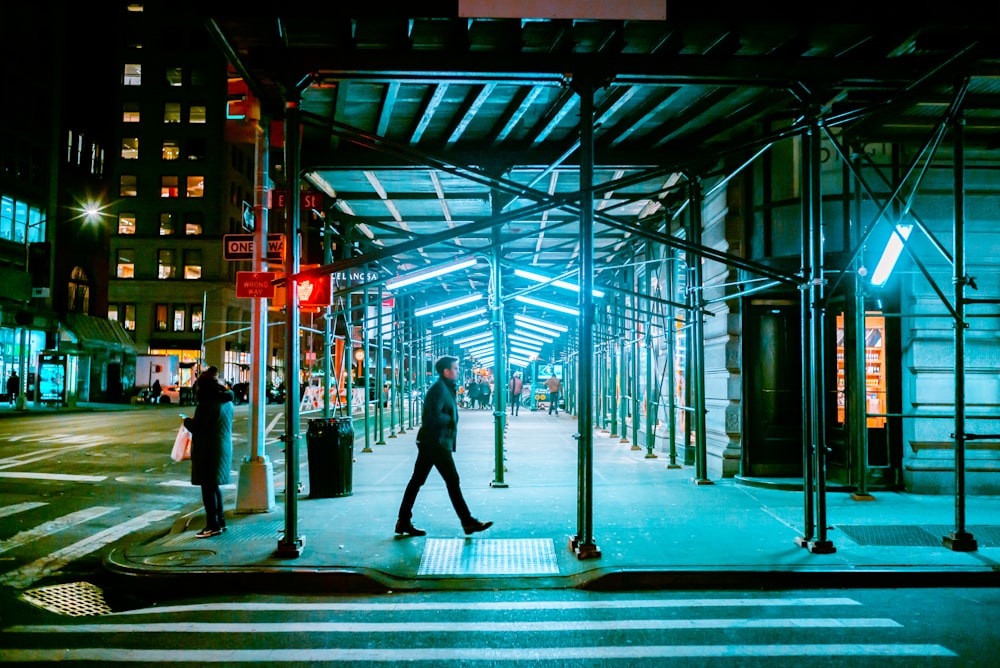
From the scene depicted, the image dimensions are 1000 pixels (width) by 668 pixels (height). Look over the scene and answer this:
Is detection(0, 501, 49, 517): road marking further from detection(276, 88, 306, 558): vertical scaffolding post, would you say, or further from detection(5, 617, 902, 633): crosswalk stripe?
detection(5, 617, 902, 633): crosswalk stripe

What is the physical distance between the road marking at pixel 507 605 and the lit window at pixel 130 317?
5841 cm

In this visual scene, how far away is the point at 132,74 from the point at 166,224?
1279cm

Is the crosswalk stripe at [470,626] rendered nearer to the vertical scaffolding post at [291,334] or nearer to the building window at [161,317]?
the vertical scaffolding post at [291,334]

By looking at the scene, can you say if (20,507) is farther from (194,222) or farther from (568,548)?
(194,222)

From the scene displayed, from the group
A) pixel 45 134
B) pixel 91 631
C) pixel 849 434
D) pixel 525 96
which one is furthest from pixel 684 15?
pixel 45 134

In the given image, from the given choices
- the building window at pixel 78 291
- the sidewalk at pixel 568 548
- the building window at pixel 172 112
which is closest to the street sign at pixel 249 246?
the sidewalk at pixel 568 548

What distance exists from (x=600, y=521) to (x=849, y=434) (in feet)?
14.3

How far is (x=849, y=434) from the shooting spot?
11.0 meters

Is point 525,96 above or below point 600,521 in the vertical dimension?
above

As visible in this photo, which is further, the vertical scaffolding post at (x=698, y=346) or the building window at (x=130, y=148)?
the building window at (x=130, y=148)

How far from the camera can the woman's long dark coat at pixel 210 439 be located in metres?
8.48

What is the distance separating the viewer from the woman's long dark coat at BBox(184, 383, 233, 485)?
8.48 m

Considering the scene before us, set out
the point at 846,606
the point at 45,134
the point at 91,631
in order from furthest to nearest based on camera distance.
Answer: the point at 45,134, the point at 846,606, the point at 91,631

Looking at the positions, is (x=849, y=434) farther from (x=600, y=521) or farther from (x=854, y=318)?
(x=600, y=521)
